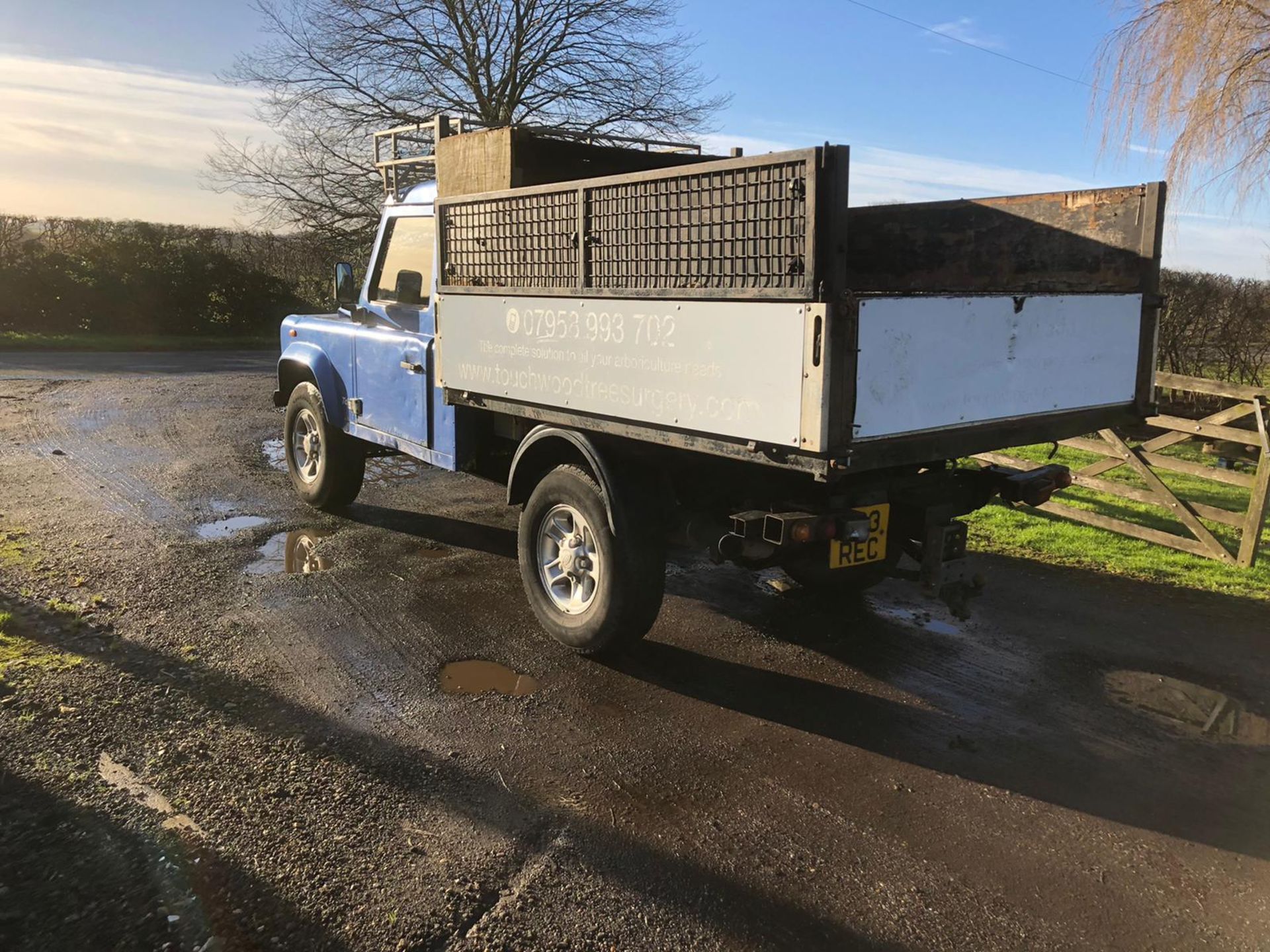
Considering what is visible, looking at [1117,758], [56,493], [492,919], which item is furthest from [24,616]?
[1117,758]

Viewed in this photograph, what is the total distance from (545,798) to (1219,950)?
219 centimetres

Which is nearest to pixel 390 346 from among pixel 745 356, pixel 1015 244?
pixel 745 356

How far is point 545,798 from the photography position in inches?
134

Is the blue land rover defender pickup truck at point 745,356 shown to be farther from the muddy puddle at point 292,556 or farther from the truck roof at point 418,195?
the muddy puddle at point 292,556

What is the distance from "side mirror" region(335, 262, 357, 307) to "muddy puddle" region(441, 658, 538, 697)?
3.59 meters

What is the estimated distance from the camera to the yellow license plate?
394cm

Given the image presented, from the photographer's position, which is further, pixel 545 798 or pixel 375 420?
pixel 375 420

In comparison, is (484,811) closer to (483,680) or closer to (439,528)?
(483,680)

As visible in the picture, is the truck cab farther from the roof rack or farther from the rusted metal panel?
the rusted metal panel

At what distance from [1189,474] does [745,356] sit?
5.19 meters

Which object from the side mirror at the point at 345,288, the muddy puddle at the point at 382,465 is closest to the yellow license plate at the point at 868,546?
the side mirror at the point at 345,288

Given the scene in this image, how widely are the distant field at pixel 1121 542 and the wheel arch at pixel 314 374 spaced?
16.0ft

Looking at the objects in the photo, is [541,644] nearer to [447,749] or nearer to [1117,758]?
[447,749]

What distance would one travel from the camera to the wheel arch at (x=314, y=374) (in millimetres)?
6977
